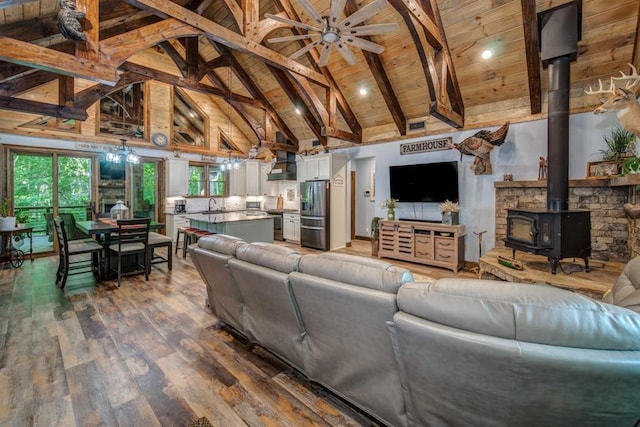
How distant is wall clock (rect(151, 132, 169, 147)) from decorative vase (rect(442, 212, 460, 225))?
710cm

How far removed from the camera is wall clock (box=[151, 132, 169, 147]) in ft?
23.4

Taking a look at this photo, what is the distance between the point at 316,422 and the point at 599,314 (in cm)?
151

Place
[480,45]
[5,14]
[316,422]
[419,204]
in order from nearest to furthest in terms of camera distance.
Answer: [316,422] < [5,14] < [480,45] < [419,204]

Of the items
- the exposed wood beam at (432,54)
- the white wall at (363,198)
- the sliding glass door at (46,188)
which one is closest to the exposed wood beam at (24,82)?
the sliding glass door at (46,188)

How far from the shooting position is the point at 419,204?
230 inches

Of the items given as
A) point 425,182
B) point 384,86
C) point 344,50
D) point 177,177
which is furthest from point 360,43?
point 177,177

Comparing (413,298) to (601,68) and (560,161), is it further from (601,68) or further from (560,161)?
(601,68)

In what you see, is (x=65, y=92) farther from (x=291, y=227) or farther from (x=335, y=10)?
(x=291, y=227)

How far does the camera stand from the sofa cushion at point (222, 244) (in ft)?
7.69

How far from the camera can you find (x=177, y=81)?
19.0ft

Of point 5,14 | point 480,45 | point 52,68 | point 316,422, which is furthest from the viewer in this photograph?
point 480,45

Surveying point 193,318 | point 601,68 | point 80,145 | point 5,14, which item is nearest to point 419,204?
point 601,68

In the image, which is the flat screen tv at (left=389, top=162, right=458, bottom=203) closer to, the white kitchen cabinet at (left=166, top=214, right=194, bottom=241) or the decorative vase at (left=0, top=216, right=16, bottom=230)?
the white kitchen cabinet at (left=166, top=214, right=194, bottom=241)

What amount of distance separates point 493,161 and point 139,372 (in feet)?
18.7
